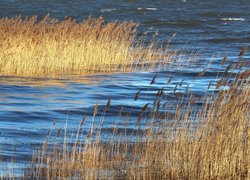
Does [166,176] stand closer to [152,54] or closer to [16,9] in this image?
[152,54]

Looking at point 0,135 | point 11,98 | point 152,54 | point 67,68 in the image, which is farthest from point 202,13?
point 0,135

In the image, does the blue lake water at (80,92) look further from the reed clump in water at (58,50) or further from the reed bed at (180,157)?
the reed bed at (180,157)

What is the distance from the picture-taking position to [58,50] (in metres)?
21.5

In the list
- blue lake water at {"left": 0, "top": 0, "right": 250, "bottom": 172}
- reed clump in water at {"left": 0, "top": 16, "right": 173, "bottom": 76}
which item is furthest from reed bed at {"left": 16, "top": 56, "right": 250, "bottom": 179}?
reed clump in water at {"left": 0, "top": 16, "right": 173, "bottom": 76}

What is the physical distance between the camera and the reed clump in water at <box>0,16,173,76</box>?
2050 centimetres

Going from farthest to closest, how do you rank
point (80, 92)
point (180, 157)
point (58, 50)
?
1. point (58, 50)
2. point (80, 92)
3. point (180, 157)

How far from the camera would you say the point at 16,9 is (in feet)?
197

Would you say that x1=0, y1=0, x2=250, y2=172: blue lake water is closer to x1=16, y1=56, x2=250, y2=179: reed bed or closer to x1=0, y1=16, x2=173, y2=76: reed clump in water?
x1=0, y1=16, x2=173, y2=76: reed clump in water

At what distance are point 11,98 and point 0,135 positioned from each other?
528cm

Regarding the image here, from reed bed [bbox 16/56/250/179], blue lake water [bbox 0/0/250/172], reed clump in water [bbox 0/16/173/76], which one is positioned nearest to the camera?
reed bed [bbox 16/56/250/179]

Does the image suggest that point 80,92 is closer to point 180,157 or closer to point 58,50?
point 58,50

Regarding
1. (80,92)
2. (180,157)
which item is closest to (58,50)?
(80,92)

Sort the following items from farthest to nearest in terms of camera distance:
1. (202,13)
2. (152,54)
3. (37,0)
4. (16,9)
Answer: (37,0)
(16,9)
(202,13)
(152,54)

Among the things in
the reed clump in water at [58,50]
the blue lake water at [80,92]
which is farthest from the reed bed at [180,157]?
the reed clump in water at [58,50]
